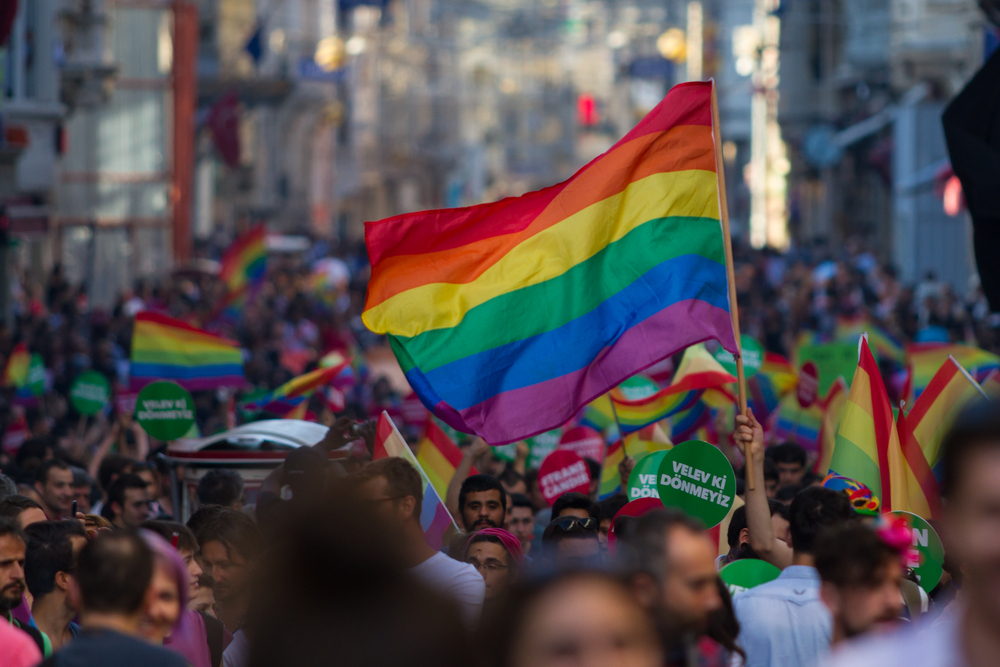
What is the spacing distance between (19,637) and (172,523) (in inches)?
59.0

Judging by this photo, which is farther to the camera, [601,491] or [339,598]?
[601,491]

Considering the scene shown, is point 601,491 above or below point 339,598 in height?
below

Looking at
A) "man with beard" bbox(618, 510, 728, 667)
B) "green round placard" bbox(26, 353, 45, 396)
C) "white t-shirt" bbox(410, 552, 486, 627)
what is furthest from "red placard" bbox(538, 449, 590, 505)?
"green round placard" bbox(26, 353, 45, 396)

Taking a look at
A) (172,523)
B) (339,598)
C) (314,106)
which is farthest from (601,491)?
(314,106)

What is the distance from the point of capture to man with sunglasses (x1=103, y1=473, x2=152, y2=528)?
7738 millimetres

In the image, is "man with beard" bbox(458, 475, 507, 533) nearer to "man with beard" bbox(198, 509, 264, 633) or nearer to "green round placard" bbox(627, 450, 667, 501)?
"green round placard" bbox(627, 450, 667, 501)

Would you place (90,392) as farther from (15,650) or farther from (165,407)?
(15,650)

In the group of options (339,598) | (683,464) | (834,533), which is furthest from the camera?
(683,464)

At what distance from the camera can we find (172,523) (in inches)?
219

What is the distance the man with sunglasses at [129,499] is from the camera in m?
7.74

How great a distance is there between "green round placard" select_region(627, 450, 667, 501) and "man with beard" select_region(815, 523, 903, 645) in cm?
356

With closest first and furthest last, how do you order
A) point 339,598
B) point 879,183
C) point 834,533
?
point 339,598, point 834,533, point 879,183

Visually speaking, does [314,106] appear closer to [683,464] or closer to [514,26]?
[514,26]

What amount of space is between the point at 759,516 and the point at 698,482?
100 cm
